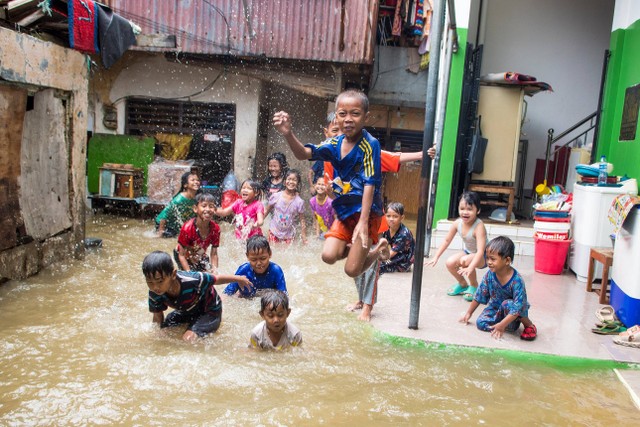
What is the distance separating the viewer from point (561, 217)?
7.66 metres

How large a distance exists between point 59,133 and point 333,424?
5732mm

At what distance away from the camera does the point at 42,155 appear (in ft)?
23.4

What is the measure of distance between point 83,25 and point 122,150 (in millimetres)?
5263

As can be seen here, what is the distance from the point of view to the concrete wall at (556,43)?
1102 centimetres

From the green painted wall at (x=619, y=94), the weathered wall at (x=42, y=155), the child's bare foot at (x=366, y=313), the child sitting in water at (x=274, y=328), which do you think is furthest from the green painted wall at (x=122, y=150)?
the green painted wall at (x=619, y=94)

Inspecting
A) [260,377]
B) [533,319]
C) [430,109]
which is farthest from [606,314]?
[260,377]

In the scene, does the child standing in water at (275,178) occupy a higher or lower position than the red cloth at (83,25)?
lower

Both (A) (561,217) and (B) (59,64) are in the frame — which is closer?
(B) (59,64)

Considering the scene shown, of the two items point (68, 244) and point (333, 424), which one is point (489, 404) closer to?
point (333, 424)

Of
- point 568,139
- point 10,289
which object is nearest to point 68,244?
point 10,289

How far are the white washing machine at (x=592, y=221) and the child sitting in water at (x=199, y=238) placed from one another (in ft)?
15.7

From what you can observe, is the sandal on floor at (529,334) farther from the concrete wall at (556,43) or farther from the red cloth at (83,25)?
the concrete wall at (556,43)

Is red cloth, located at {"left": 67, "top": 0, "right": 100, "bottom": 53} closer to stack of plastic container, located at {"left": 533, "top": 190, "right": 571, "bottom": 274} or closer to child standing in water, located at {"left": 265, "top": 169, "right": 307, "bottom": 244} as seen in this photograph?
child standing in water, located at {"left": 265, "top": 169, "right": 307, "bottom": 244}

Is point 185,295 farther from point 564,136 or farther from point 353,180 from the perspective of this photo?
point 564,136
